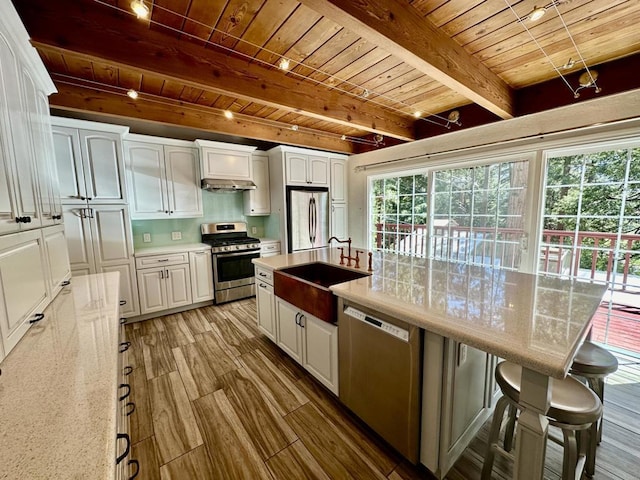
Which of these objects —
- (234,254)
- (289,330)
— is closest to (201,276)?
(234,254)

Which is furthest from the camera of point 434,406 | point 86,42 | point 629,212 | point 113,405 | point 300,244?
point 300,244

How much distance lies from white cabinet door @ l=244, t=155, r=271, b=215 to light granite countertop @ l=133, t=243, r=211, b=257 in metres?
0.94

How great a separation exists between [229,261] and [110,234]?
4.64 feet

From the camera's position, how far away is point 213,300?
386cm

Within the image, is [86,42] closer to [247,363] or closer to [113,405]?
[113,405]

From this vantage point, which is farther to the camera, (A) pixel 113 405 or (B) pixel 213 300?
(B) pixel 213 300

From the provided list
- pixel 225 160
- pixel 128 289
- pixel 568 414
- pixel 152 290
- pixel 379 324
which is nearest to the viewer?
pixel 568 414

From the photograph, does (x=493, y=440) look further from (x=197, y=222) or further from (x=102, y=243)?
(x=197, y=222)

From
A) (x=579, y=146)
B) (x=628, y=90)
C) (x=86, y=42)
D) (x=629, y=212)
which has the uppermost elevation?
(x=86, y=42)

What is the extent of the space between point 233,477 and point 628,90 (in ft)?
12.6

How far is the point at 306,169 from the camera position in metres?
4.32

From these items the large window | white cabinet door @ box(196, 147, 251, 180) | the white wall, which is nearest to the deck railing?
the large window

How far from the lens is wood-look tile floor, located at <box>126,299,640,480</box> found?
1464 mm

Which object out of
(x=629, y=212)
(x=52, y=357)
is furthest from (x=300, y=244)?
(x=629, y=212)
